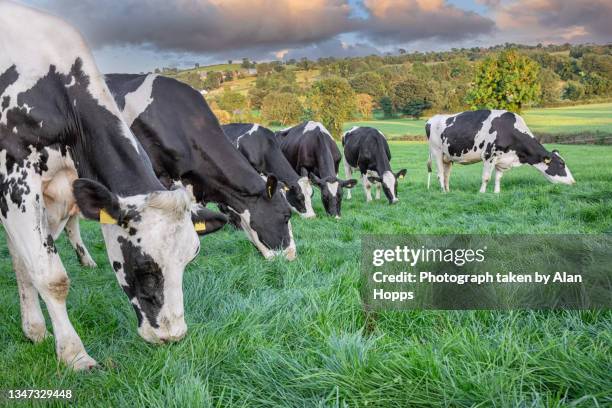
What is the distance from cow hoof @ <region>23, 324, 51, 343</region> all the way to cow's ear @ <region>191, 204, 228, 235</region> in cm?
149

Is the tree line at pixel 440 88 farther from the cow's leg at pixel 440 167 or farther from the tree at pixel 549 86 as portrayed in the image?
the cow's leg at pixel 440 167

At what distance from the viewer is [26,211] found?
353 centimetres

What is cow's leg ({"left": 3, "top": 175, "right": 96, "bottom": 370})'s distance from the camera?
11.6 feet

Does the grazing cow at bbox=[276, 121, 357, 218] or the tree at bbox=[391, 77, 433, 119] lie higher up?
the tree at bbox=[391, 77, 433, 119]

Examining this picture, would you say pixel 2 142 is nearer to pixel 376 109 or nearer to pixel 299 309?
pixel 299 309

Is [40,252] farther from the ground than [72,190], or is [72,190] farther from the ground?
[72,190]

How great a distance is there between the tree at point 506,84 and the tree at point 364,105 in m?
11.6

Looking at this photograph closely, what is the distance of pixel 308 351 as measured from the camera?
3.11 m

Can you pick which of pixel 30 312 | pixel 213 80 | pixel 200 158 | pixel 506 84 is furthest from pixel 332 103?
pixel 30 312

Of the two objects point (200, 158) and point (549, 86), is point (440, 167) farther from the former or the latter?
point (549, 86)

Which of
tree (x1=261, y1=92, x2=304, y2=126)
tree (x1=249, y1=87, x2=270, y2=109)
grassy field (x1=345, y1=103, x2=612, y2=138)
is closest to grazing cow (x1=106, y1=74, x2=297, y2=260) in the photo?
grassy field (x1=345, y1=103, x2=612, y2=138)

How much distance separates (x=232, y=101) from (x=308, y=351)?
5134 cm

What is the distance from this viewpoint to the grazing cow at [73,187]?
3.38m

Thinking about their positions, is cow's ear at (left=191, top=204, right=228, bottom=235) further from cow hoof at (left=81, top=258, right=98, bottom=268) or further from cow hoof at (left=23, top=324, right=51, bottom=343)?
cow hoof at (left=81, top=258, right=98, bottom=268)
